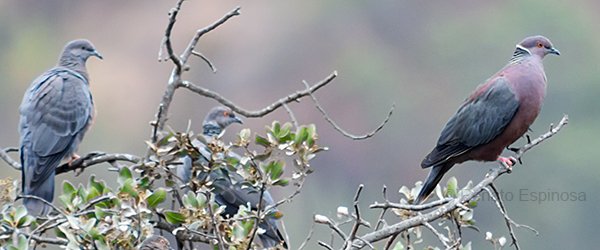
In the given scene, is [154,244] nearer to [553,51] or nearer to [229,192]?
[229,192]

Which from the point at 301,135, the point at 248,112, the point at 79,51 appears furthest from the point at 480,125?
the point at 79,51

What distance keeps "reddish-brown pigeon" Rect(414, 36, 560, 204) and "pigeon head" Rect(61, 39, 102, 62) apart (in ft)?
7.12

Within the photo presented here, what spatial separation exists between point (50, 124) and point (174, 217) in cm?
226

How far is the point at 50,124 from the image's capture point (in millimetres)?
4859

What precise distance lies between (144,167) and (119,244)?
14.3 inches

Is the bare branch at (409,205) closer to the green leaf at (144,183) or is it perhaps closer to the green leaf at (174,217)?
the green leaf at (174,217)

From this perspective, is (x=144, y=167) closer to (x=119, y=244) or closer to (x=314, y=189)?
(x=119, y=244)

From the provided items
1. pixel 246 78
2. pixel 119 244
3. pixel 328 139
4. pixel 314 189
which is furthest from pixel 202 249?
pixel 246 78

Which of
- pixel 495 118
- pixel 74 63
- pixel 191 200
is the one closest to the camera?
pixel 191 200

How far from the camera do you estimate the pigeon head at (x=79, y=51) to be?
18.1ft

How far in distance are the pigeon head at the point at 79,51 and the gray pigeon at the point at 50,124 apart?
293 mm

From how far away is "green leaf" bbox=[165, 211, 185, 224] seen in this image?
9.14 feet

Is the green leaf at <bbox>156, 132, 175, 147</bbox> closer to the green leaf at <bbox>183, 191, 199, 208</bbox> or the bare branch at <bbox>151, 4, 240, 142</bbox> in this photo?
the bare branch at <bbox>151, 4, 240, 142</bbox>

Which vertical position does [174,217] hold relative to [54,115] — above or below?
below
